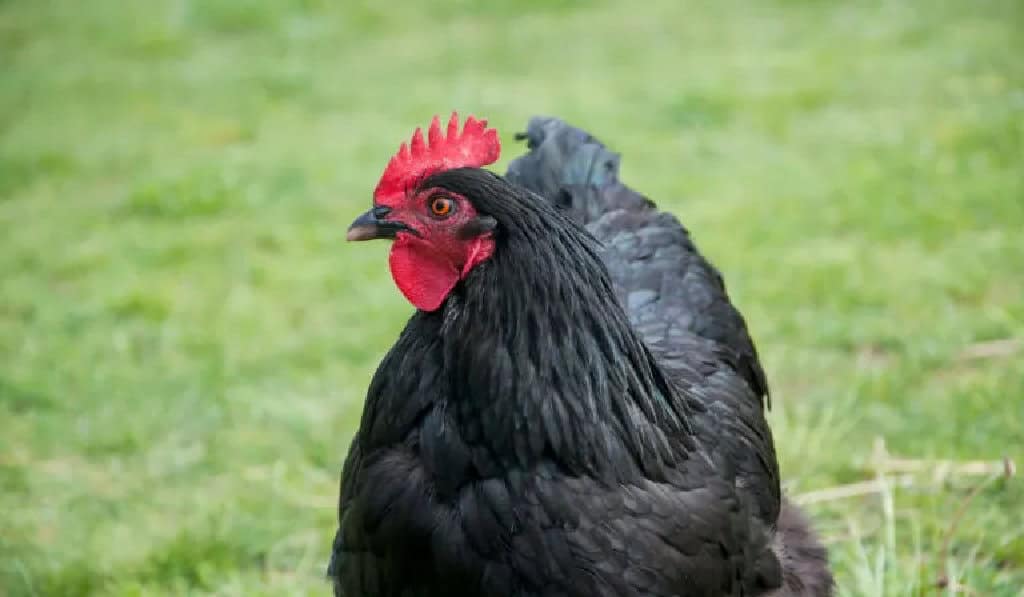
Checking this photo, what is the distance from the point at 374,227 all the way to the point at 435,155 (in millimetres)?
246

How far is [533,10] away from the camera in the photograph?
10.7 m

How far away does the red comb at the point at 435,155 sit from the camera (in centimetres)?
265

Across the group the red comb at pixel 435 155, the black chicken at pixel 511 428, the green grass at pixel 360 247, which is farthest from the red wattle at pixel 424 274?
the green grass at pixel 360 247

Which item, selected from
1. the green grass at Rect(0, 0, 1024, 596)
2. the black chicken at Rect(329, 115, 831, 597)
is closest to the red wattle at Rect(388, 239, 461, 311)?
the black chicken at Rect(329, 115, 831, 597)

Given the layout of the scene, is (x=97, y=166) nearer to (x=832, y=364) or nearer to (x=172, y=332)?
(x=172, y=332)

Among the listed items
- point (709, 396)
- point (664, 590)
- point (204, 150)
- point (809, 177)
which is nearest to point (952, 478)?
point (709, 396)

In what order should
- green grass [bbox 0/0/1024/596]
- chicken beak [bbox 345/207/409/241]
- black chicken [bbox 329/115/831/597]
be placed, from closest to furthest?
black chicken [bbox 329/115/831/597], chicken beak [bbox 345/207/409/241], green grass [bbox 0/0/1024/596]

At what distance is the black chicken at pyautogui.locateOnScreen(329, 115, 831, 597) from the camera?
2.51m

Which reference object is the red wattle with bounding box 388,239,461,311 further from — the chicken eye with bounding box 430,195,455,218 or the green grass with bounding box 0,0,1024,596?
the green grass with bounding box 0,0,1024,596

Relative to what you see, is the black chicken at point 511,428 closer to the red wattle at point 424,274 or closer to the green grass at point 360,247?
the red wattle at point 424,274

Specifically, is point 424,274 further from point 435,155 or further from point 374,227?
point 435,155

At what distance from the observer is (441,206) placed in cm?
257

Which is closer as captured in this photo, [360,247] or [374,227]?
[374,227]

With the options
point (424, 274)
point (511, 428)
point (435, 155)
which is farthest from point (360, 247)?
point (511, 428)
